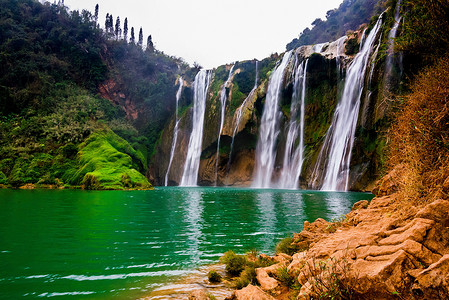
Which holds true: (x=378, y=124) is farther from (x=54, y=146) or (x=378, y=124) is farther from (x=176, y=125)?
(x=54, y=146)

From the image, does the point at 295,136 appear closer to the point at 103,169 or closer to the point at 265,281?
the point at 103,169

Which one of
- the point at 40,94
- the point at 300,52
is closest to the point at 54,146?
the point at 40,94

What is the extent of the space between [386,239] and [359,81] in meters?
27.7

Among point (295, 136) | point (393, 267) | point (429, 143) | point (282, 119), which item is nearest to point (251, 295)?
point (393, 267)

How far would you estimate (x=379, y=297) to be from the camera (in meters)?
2.54

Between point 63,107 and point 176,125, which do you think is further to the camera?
point 176,125

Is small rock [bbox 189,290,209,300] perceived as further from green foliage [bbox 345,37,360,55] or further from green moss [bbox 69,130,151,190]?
green foliage [bbox 345,37,360,55]

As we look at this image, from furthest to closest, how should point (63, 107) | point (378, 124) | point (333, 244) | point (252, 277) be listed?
1. point (63, 107)
2. point (378, 124)
3. point (252, 277)
4. point (333, 244)

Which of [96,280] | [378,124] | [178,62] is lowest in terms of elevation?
[96,280]

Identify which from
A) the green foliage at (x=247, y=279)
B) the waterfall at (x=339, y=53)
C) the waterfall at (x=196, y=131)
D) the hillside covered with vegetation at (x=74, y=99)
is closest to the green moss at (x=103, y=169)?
the hillside covered with vegetation at (x=74, y=99)

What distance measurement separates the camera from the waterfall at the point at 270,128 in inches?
1452

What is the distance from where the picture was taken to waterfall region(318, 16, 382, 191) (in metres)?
26.5

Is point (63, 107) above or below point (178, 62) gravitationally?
below

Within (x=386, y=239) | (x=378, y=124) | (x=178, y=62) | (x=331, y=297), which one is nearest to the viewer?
(x=331, y=297)
